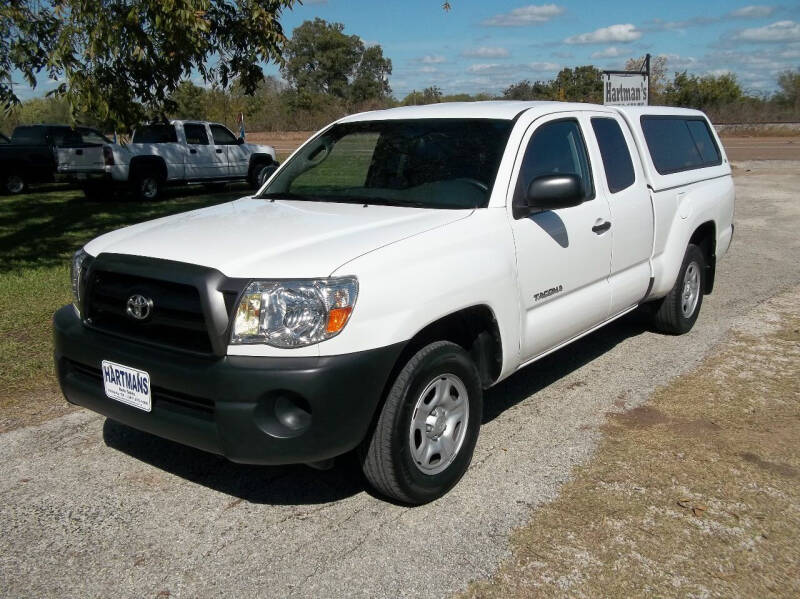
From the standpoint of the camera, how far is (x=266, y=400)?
3.25m

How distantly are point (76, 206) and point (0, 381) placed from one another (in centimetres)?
1241

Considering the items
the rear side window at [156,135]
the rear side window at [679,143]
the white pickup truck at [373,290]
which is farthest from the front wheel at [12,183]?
the rear side window at [679,143]

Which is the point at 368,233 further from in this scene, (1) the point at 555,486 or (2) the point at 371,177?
(1) the point at 555,486

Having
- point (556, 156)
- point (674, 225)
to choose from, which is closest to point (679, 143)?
point (674, 225)

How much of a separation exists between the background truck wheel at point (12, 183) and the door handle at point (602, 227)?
60.2 ft

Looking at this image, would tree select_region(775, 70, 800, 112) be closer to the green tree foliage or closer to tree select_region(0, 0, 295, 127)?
the green tree foliage

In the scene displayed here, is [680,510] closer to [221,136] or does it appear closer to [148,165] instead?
[148,165]

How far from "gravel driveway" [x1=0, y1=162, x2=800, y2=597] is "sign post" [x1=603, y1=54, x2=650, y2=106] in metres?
11.2

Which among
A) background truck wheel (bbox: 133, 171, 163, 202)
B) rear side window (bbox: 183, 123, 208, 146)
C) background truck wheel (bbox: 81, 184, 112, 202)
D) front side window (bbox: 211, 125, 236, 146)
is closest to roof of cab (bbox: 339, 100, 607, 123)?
background truck wheel (bbox: 133, 171, 163, 202)

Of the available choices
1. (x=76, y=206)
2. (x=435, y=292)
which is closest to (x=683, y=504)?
(x=435, y=292)

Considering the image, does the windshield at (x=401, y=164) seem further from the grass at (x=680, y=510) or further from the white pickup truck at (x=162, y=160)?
the white pickup truck at (x=162, y=160)

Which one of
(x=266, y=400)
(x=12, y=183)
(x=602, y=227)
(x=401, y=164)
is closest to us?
(x=266, y=400)

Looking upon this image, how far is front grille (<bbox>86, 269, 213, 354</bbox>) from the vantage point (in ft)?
11.1

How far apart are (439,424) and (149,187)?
15.9 metres
